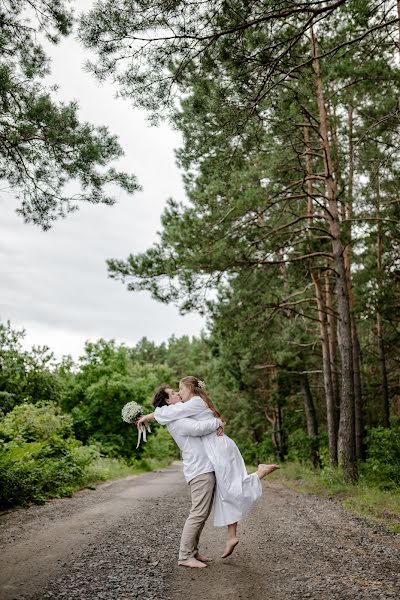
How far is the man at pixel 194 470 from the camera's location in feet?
17.5

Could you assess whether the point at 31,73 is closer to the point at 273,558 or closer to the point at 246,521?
the point at 273,558

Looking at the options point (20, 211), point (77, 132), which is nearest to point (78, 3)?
point (77, 132)

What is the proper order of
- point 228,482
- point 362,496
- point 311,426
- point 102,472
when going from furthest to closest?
1. point 311,426
2. point 102,472
3. point 362,496
4. point 228,482

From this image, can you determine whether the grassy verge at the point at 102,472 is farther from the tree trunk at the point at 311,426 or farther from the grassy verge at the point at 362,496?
the tree trunk at the point at 311,426

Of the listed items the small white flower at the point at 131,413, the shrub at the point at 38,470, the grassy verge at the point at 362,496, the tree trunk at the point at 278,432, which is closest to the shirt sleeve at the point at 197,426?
the small white flower at the point at 131,413

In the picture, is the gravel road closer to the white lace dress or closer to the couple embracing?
the couple embracing

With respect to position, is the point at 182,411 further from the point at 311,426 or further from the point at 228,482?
the point at 311,426

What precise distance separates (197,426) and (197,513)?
89cm

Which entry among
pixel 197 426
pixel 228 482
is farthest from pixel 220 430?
pixel 228 482

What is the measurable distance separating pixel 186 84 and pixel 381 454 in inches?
470

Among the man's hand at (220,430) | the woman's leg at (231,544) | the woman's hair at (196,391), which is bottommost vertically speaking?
the woman's leg at (231,544)

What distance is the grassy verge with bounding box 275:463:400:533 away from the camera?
8.60 metres

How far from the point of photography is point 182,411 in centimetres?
561

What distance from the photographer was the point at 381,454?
14945mm
